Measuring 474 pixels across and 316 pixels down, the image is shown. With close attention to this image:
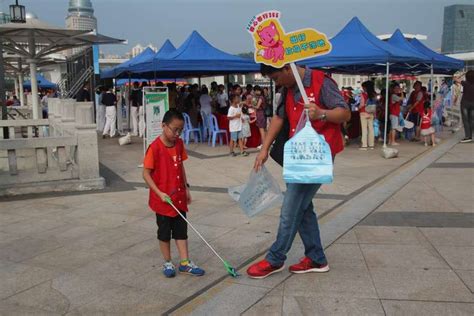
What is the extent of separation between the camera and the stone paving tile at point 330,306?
3.25 metres

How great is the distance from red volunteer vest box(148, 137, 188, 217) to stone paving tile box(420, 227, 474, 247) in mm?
2623

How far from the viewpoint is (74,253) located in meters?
4.59

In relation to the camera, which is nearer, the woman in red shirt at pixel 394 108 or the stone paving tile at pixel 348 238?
the stone paving tile at pixel 348 238

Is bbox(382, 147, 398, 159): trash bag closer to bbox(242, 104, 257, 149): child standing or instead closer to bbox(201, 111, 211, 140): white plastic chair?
bbox(242, 104, 257, 149): child standing

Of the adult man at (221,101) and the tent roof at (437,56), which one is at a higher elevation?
the tent roof at (437,56)

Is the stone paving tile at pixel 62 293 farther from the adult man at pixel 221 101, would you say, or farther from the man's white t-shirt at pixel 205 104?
the adult man at pixel 221 101

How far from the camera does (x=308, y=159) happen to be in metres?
3.39

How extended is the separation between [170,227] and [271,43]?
1.71 m

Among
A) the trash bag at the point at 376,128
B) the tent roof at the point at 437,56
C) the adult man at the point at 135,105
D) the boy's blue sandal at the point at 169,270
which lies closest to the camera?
the boy's blue sandal at the point at 169,270

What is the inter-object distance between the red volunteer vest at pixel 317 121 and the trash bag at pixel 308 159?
5.8 inches

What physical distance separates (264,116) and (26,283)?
27.4 feet

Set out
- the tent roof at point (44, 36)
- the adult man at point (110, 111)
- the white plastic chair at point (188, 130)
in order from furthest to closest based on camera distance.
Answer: the adult man at point (110, 111)
the white plastic chair at point (188, 130)
the tent roof at point (44, 36)

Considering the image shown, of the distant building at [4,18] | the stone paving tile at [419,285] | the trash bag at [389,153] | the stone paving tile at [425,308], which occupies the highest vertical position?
the distant building at [4,18]

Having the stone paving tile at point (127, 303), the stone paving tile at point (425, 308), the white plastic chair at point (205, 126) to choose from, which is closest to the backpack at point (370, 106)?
the white plastic chair at point (205, 126)
